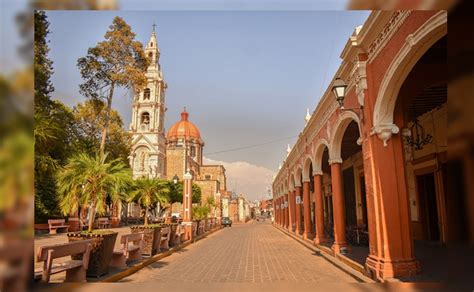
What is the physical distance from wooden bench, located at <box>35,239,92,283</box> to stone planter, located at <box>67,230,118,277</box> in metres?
0.24

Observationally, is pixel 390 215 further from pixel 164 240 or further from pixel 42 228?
pixel 42 228

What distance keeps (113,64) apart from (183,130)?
42.6 metres

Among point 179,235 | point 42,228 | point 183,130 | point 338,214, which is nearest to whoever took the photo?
point 338,214

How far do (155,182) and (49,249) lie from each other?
9.64 m

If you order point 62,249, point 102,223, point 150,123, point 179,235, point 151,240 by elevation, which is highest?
point 150,123

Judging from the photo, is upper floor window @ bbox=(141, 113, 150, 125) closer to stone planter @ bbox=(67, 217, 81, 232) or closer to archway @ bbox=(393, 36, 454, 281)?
stone planter @ bbox=(67, 217, 81, 232)

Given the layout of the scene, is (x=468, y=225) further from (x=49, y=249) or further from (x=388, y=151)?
(x=49, y=249)

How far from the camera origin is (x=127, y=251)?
26.6 feet

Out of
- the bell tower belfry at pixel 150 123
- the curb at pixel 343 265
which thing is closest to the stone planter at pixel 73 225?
the curb at pixel 343 265

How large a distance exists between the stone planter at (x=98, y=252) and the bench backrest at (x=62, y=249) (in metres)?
0.27

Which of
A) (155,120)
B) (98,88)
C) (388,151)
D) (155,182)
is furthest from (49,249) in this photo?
(155,120)

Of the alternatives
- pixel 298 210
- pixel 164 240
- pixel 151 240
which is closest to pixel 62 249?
pixel 151 240

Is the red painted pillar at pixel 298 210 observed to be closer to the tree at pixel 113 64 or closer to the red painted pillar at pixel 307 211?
the red painted pillar at pixel 307 211

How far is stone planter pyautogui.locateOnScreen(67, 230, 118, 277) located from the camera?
6.48 metres
